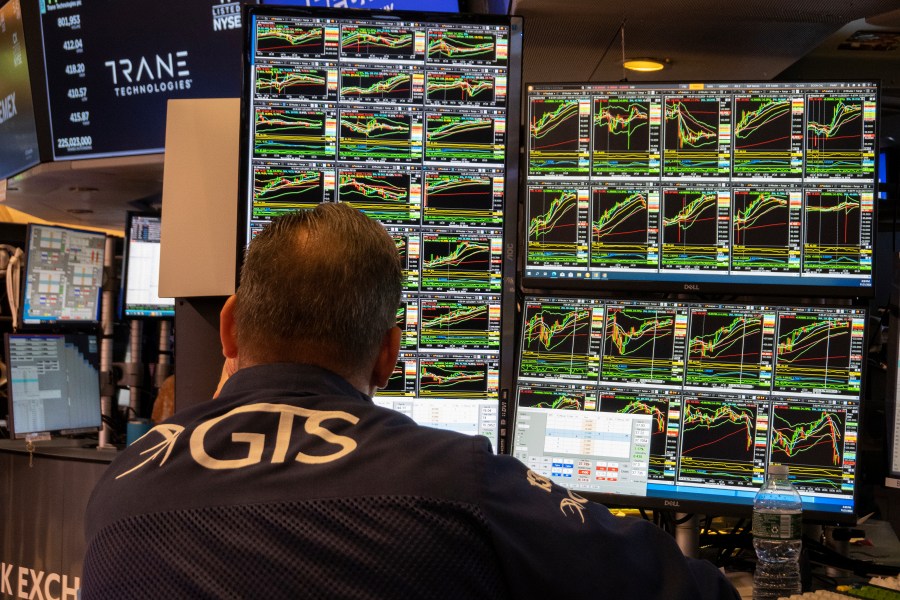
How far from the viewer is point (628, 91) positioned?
1941 millimetres

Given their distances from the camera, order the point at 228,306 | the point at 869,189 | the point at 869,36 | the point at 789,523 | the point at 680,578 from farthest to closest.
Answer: the point at 869,36
the point at 869,189
the point at 789,523
the point at 228,306
the point at 680,578

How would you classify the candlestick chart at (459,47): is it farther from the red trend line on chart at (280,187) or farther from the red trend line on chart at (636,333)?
the red trend line on chart at (636,333)

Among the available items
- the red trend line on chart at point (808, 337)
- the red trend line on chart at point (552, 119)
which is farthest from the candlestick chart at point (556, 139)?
the red trend line on chart at point (808, 337)

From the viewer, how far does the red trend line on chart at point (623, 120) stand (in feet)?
6.35

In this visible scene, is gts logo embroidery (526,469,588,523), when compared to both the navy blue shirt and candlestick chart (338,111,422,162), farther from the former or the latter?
candlestick chart (338,111,422,162)

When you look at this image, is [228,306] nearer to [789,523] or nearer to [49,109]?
[789,523]

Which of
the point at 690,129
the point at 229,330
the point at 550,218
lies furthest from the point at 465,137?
the point at 229,330

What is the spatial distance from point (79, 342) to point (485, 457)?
365 cm

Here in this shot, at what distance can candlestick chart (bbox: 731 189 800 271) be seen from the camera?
6.20 feet

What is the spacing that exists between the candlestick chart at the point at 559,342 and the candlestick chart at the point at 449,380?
100 millimetres

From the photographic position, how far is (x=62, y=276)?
14.1 ft

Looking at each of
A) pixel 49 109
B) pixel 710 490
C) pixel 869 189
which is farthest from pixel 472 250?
pixel 49 109

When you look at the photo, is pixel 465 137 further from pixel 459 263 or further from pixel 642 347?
pixel 642 347

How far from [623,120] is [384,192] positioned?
0.52m
